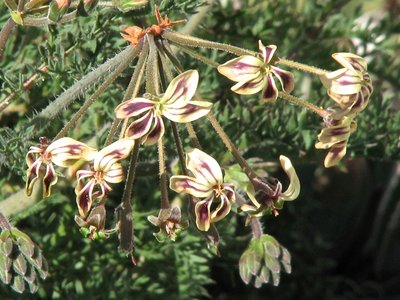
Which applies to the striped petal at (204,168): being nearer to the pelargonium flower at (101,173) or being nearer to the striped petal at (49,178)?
the pelargonium flower at (101,173)

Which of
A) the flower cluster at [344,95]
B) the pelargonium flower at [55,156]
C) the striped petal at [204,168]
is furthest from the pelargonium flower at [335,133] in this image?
the pelargonium flower at [55,156]

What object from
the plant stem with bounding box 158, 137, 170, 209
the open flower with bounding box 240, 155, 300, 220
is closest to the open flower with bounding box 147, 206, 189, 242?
the plant stem with bounding box 158, 137, 170, 209

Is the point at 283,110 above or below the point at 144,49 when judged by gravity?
below

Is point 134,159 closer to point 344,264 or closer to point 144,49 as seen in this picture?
point 144,49

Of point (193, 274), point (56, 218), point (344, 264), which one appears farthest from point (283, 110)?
point (344, 264)

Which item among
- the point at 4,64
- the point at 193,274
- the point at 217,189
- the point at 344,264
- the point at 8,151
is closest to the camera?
the point at 217,189
